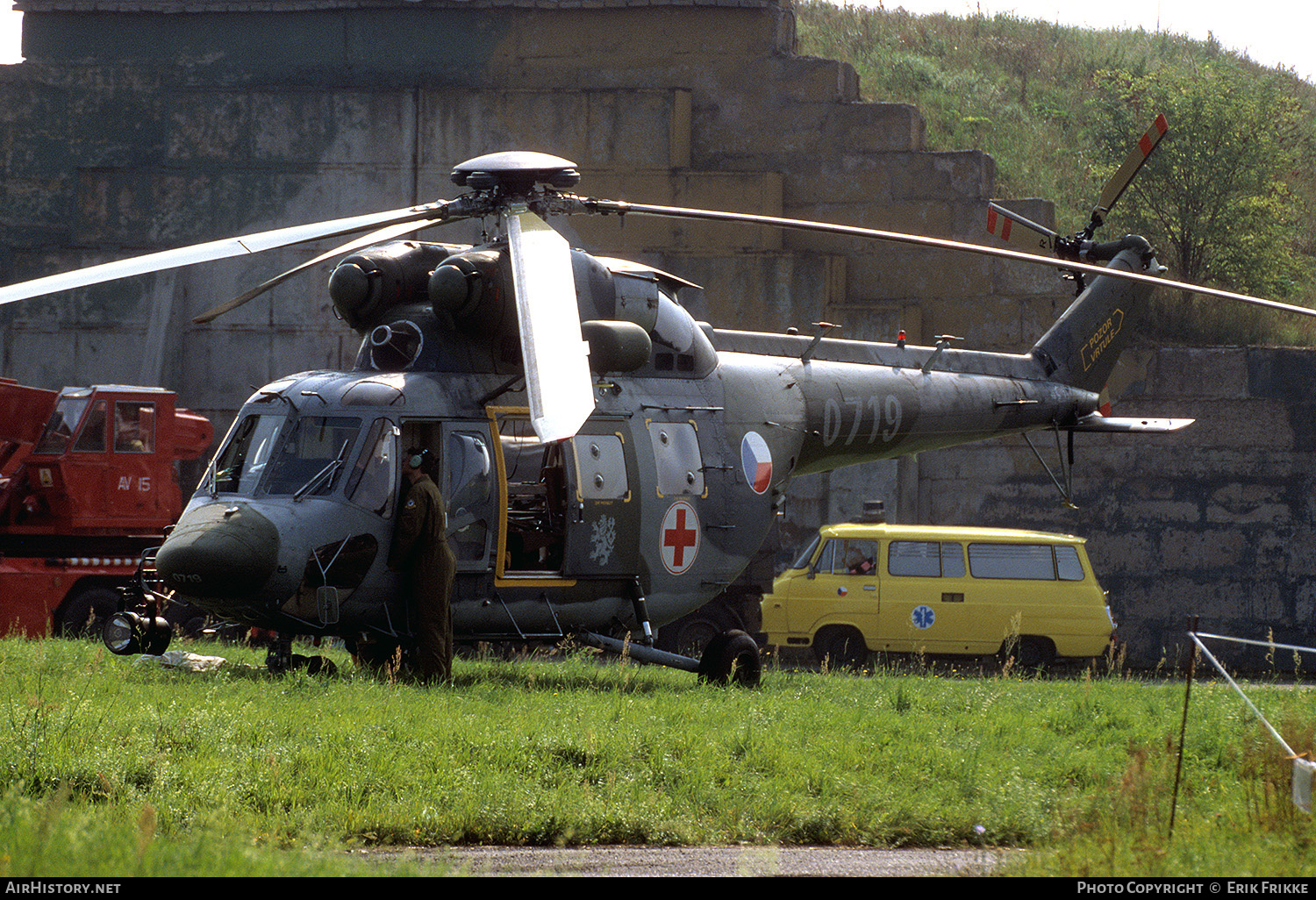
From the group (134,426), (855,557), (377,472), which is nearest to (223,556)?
(377,472)

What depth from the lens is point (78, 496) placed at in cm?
1703

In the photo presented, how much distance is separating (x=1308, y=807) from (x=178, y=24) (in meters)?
25.6

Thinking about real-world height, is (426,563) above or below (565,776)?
above

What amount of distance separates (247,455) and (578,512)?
9.22 feet

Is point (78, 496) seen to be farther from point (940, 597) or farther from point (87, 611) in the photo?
point (940, 597)

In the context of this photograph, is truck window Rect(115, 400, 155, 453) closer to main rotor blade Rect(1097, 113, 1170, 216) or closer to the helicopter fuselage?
the helicopter fuselage

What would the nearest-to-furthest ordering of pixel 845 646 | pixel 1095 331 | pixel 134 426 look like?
pixel 1095 331 → pixel 134 426 → pixel 845 646

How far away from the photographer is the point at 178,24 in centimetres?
2573

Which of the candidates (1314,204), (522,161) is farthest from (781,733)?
(1314,204)

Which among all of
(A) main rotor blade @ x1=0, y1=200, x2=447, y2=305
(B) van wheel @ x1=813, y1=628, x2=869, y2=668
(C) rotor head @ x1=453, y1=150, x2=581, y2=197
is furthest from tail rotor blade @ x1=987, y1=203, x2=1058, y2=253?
(A) main rotor blade @ x1=0, y1=200, x2=447, y2=305

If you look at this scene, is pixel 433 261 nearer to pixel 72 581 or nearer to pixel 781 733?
pixel 781 733

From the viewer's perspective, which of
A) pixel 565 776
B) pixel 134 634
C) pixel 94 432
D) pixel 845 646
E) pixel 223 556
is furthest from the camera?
pixel 845 646

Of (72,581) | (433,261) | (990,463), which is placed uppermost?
(433,261)

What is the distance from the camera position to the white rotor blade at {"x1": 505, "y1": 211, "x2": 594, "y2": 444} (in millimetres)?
6750
